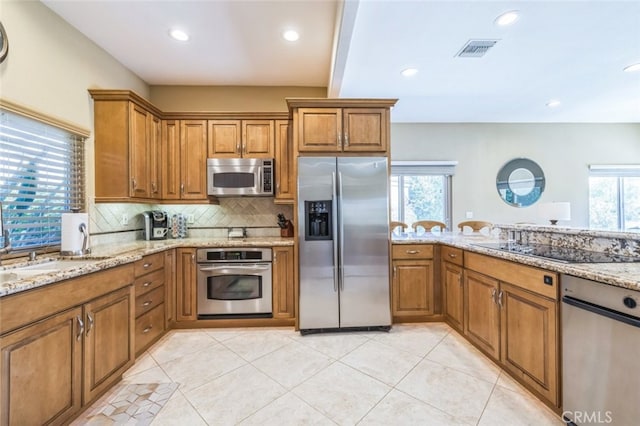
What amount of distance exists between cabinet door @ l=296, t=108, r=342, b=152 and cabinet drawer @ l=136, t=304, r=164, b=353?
2.10m

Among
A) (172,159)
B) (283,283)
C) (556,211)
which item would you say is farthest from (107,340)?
(556,211)

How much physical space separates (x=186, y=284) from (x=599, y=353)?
124 inches

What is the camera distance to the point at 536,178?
491 cm

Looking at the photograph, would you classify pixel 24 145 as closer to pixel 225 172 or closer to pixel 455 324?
pixel 225 172

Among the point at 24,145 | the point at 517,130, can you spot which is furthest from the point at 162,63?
the point at 517,130

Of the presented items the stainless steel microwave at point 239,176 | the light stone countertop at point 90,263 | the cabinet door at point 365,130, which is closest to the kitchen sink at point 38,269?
the light stone countertop at point 90,263

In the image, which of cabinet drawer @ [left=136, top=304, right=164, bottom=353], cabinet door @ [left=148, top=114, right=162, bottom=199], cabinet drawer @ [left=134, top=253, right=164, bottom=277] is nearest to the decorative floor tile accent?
cabinet drawer @ [left=136, top=304, right=164, bottom=353]

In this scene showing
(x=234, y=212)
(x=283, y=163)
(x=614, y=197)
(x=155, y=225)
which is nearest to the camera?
(x=155, y=225)

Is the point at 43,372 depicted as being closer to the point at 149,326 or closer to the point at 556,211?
the point at 149,326

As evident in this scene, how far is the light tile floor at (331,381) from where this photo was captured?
1625 mm

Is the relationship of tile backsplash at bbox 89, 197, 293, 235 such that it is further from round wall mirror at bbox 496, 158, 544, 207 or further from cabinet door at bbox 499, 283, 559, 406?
round wall mirror at bbox 496, 158, 544, 207

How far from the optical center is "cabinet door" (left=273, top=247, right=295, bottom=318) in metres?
2.88

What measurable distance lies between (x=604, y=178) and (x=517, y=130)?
1.91 m

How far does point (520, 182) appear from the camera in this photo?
16.1 ft
